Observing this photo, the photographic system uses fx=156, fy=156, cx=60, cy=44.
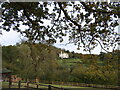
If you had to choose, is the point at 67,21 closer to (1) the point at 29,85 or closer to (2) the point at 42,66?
(2) the point at 42,66

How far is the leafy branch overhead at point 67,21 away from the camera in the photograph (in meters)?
1.27

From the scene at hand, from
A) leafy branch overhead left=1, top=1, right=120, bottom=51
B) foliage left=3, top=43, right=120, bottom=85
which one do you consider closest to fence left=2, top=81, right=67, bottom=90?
foliage left=3, top=43, right=120, bottom=85

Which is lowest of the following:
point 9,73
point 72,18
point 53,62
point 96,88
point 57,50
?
point 96,88

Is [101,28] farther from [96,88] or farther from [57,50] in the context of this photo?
[96,88]

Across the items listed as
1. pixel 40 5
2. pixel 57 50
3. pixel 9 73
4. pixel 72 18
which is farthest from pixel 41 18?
pixel 9 73

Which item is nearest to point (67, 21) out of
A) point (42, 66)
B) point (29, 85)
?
point (42, 66)

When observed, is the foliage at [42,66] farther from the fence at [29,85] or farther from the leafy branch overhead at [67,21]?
the leafy branch overhead at [67,21]

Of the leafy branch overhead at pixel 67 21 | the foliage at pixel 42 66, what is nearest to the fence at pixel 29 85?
the foliage at pixel 42 66

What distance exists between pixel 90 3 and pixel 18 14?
2.12 ft

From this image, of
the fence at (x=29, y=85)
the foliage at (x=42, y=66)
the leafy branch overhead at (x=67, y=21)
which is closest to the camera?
the leafy branch overhead at (x=67, y=21)

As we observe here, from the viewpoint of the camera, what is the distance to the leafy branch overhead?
4.15 feet

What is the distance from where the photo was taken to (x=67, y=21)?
1462 millimetres

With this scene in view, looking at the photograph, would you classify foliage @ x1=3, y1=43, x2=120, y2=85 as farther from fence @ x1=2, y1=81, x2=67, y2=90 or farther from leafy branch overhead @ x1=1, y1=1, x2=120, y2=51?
leafy branch overhead @ x1=1, y1=1, x2=120, y2=51

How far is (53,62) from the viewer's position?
2.58 meters
